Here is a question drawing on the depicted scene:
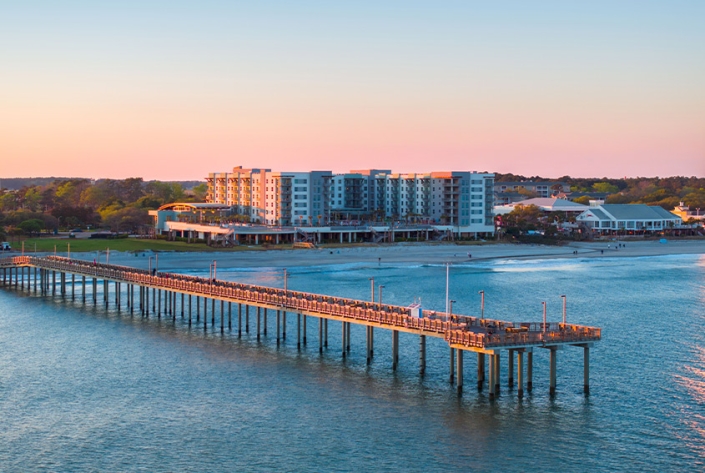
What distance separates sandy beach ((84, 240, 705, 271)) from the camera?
123 meters

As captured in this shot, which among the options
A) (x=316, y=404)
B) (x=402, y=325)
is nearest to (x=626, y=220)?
(x=402, y=325)

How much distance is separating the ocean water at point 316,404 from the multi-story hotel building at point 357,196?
82.4 meters

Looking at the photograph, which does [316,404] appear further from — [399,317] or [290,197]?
[290,197]

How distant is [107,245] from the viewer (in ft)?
428

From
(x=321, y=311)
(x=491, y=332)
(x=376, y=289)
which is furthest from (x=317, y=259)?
(x=491, y=332)

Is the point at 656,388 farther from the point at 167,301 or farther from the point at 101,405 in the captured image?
the point at 167,301

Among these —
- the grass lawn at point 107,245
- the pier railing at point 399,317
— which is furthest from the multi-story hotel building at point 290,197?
the pier railing at point 399,317

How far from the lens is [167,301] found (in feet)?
291

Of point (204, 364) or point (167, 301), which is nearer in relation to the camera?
point (204, 364)

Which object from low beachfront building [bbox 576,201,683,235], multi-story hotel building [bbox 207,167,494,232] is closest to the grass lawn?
multi-story hotel building [bbox 207,167,494,232]

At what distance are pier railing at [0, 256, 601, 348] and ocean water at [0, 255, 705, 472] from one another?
Result: 2990mm

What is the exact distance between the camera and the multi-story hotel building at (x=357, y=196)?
6329 inches

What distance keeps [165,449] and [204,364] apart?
17.0m

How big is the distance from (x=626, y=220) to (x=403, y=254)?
206 ft
